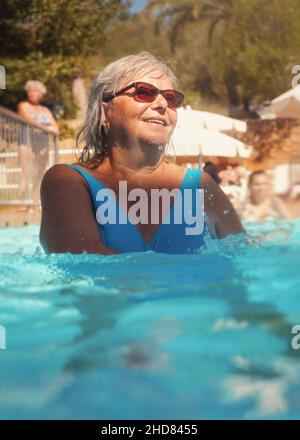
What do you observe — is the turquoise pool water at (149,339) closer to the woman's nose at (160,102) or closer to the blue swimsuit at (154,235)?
the blue swimsuit at (154,235)

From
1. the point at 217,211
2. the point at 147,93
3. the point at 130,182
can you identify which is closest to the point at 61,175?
the point at 130,182

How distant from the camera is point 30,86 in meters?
8.74

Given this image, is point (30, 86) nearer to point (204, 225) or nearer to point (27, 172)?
point (27, 172)

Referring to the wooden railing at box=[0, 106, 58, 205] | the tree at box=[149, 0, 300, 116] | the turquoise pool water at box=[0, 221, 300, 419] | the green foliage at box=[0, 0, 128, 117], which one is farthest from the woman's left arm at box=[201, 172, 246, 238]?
the tree at box=[149, 0, 300, 116]

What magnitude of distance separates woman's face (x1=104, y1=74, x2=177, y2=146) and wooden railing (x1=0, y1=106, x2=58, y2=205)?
5460 mm

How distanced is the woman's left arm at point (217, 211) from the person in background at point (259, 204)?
4371mm

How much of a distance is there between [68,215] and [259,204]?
5.32 metres

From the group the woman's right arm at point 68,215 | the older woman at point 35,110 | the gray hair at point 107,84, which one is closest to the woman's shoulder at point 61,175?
the woman's right arm at point 68,215

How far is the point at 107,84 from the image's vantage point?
292cm

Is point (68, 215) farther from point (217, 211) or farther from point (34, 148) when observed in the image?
point (34, 148)

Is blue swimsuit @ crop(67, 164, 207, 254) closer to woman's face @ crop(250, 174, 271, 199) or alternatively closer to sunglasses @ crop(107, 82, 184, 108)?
sunglasses @ crop(107, 82, 184, 108)

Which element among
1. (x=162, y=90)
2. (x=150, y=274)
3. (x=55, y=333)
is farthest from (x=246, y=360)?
(x=162, y=90)

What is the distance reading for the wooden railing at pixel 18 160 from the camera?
26.6 feet
